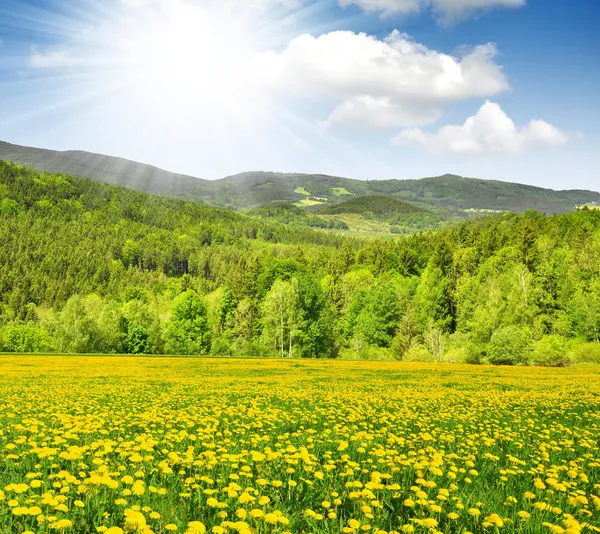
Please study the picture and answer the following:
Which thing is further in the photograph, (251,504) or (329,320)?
(329,320)

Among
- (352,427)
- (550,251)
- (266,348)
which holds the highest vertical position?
(550,251)

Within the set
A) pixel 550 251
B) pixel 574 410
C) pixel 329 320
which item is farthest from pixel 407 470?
pixel 550 251

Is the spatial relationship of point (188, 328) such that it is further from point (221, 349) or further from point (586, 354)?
point (586, 354)

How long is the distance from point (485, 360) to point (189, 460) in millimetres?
53594

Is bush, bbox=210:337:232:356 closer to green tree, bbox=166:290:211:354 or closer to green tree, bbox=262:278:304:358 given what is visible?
green tree, bbox=166:290:211:354

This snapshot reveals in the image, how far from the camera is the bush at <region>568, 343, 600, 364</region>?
4903 centimetres

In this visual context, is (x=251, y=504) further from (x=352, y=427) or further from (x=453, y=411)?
(x=453, y=411)

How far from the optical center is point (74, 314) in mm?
75625

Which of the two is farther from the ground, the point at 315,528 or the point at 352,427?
the point at 315,528

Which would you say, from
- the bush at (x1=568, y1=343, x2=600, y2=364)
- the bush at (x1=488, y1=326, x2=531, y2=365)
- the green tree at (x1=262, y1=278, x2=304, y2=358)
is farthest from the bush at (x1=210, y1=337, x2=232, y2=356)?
the bush at (x1=568, y1=343, x2=600, y2=364)

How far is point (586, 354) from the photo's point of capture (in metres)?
49.9

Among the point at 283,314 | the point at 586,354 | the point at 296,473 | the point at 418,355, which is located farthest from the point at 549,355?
the point at 296,473

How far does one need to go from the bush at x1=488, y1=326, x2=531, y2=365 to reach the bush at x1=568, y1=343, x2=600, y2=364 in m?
4.99

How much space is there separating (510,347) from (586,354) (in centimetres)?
810
